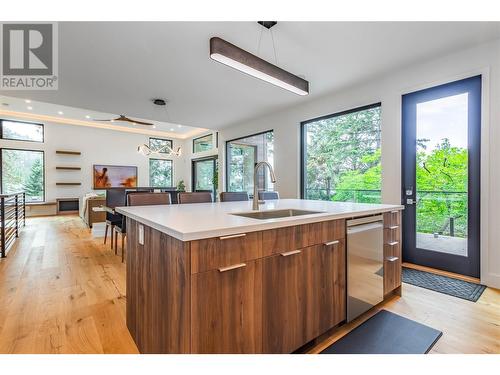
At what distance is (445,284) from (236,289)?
262 cm

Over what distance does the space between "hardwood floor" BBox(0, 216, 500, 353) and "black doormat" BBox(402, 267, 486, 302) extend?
84 millimetres

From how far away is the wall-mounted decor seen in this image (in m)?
8.70

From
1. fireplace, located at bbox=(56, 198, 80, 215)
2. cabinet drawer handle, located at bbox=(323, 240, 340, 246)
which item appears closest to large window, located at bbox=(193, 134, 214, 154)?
fireplace, located at bbox=(56, 198, 80, 215)

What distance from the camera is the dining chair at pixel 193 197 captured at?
8.54 feet

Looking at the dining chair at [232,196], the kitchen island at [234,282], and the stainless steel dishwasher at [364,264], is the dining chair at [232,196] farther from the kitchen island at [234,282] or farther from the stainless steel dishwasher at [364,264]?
the stainless steel dishwasher at [364,264]

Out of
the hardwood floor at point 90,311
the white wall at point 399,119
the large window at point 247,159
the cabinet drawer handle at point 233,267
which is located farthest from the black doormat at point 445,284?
the large window at point 247,159

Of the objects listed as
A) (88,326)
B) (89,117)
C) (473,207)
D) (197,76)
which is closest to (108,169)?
(89,117)

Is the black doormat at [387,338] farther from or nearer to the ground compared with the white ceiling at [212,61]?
nearer to the ground

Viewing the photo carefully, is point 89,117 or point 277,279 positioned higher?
point 89,117

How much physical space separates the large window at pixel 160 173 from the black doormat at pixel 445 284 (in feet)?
30.4

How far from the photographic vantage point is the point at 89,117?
7703mm
